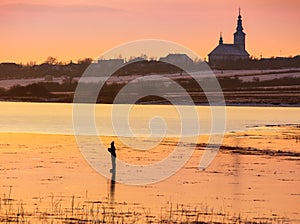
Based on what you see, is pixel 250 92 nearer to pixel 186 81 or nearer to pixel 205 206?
pixel 186 81

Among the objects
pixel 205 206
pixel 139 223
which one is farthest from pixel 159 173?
pixel 139 223

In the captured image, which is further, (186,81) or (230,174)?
(186,81)

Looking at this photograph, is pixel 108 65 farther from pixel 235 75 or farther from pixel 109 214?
pixel 109 214

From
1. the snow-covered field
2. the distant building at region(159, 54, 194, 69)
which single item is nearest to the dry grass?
the snow-covered field

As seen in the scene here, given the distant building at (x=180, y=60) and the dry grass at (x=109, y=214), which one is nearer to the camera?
the dry grass at (x=109, y=214)

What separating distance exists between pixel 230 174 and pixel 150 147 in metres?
10.6

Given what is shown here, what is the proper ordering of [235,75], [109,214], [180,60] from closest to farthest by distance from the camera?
[109,214]
[235,75]
[180,60]

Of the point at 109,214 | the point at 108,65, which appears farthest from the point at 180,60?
the point at 109,214

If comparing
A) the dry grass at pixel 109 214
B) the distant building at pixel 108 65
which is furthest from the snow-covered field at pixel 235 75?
the dry grass at pixel 109 214

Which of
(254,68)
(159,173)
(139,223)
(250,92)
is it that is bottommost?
(139,223)

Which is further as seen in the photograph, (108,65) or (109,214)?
(108,65)

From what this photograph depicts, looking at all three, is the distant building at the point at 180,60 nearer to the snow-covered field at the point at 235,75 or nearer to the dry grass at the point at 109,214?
the snow-covered field at the point at 235,75

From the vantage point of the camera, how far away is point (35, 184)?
2469 cm

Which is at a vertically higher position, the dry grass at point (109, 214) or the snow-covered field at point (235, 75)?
the snow-covered field at point (235, 75)
